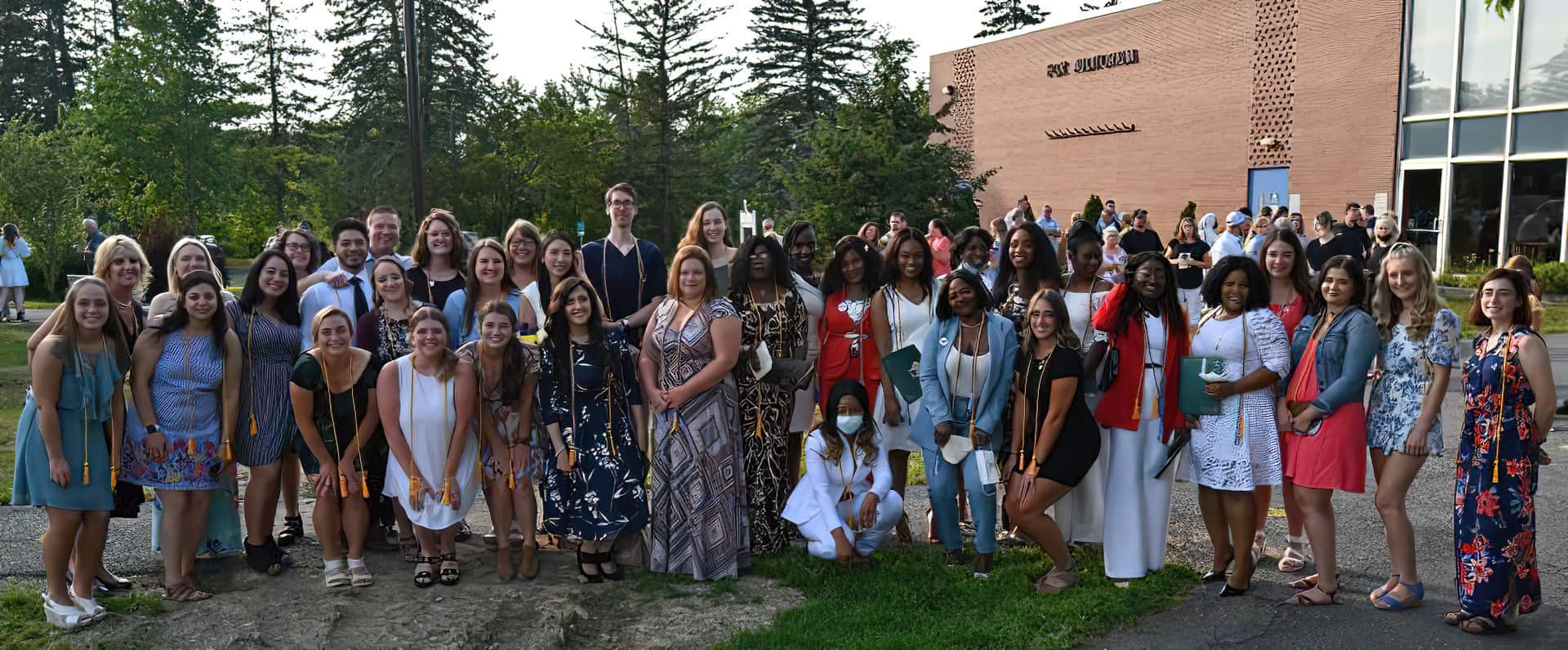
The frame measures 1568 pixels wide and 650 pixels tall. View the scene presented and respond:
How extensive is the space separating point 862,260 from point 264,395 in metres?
3.27

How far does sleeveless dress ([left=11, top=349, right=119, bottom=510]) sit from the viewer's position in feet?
16.2

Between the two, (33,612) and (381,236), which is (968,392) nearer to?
(381,236)

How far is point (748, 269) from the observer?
6.14 metres

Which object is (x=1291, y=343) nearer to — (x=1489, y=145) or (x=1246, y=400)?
(x=1246, y=400)

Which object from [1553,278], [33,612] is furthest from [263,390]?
[1553,278]

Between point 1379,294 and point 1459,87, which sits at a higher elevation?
point 1459,87

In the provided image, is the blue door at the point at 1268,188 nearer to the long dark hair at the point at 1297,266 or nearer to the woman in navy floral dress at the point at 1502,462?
the long dark hair at the point at 1297,266

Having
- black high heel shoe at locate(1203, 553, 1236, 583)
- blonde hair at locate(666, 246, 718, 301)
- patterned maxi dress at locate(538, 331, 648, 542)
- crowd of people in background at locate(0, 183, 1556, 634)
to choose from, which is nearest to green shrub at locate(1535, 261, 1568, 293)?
crowd of people in background at locate(0, 183, 1556, 634)

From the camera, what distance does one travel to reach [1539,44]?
21828 mm

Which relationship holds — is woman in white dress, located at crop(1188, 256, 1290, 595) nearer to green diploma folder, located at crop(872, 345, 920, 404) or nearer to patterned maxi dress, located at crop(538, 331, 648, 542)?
green diploma folder, located at crop(872, 345, 920, 404)

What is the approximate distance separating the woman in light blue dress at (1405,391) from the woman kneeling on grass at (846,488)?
2360 mm

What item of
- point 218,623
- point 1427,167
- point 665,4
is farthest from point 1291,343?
point 665,4

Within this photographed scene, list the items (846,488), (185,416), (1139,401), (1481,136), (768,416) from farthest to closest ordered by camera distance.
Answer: (1481,136) < (768,416) < (846,488) < (1139,401) < (185,416)

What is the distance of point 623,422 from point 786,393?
0.98 meters
